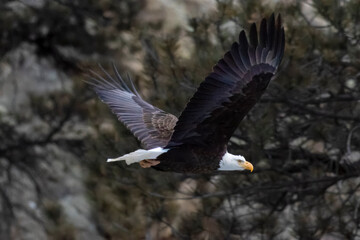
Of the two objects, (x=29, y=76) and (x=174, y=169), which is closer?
(x=174, y=169)

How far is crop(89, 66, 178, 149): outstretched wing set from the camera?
4387 mm

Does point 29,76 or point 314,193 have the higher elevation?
point 314,193

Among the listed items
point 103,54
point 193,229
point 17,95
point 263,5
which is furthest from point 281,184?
point 17,95

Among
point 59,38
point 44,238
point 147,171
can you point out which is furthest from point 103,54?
point 147,171

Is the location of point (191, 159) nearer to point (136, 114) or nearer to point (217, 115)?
point (217, 115)

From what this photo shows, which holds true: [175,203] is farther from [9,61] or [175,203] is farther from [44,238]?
[9,61]

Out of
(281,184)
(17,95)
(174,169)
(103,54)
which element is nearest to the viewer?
(174,169)


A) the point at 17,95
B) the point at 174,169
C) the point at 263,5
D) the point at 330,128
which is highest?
the point at 263,5

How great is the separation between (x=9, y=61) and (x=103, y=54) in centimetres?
120

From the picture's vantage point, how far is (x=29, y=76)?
9.91 m

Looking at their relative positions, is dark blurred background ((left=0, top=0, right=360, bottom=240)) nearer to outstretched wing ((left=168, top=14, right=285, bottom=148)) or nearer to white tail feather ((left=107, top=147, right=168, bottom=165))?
white tail feather ((left=107, top=147, right=168, bottom=165))

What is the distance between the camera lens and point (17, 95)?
9.55 m

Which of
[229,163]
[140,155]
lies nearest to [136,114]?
[140,155]

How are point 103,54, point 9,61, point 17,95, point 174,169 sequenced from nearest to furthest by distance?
point 174,169 < point 103,54 < point 9,61 < point 17,95
